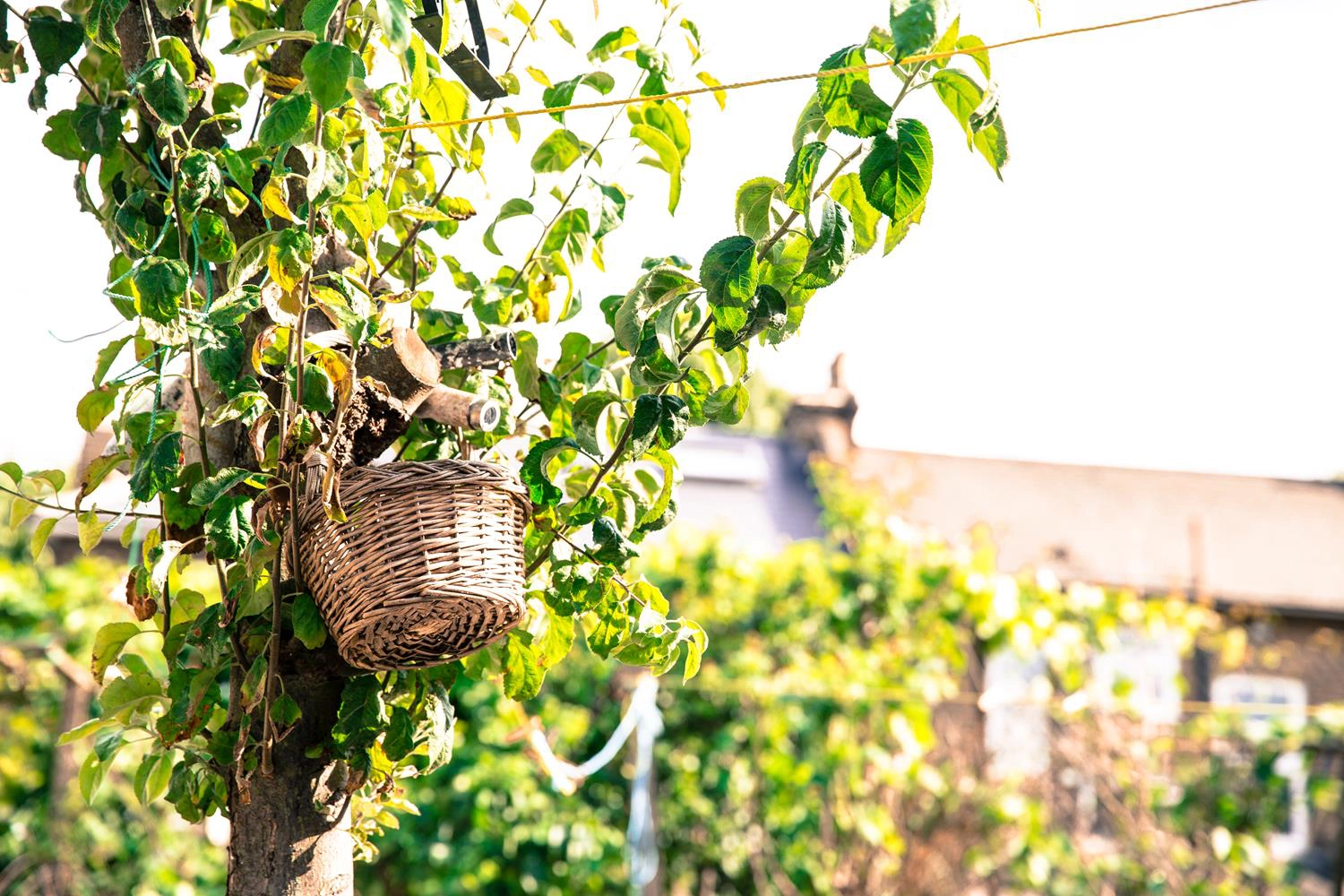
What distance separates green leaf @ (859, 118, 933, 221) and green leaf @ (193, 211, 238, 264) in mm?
676

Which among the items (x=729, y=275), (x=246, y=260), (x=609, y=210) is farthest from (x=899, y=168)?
(x=246, y=260)

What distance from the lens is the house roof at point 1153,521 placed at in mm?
10656

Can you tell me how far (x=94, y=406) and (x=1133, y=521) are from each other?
11.7m

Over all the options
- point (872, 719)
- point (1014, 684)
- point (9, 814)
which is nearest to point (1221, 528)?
point (1014, 684)

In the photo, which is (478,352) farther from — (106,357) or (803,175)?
(803,175)

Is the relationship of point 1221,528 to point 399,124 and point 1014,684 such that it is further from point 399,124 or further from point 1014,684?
point 399,124

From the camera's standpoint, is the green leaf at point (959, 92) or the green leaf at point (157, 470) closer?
the green leaf at point (959, 92)

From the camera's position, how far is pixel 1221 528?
1202 cm

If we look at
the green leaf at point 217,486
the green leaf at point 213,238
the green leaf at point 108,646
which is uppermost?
the green leaf at point 213,238

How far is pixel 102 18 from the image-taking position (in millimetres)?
1188

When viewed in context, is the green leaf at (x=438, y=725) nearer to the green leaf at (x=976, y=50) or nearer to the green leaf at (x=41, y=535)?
the green leaf at (x=41, y=535)

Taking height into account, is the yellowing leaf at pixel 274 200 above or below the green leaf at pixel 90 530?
above

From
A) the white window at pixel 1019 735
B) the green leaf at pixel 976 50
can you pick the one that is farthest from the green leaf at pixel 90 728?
the white window at pixel 1019 735

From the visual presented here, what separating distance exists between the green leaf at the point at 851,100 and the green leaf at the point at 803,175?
1.2 inches
